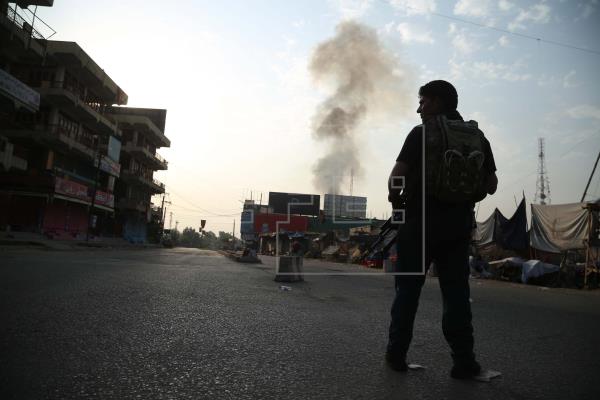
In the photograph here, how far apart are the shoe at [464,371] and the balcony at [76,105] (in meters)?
32.6

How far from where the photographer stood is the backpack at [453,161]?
95.7 inches

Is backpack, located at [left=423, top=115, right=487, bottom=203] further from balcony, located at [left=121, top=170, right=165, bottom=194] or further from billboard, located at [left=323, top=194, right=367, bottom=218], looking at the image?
billboard, located at [left=323, top=194, right=367, bottom=218]

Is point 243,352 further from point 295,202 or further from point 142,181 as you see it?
point 295,202

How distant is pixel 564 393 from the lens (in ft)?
6.57

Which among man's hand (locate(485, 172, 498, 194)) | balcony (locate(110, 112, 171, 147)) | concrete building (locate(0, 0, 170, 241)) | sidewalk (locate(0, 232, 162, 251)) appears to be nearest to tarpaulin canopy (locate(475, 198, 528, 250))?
man's hand (locate(485, 172, 498, 194))

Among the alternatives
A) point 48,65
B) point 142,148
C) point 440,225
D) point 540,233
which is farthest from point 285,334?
point 142,148

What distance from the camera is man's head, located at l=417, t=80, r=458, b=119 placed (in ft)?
8.83

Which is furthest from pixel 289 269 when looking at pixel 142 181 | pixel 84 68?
pixel 142 181

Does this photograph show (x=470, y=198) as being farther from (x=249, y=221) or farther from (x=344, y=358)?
(x=249, y=221)

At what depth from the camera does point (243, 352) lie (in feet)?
8.20

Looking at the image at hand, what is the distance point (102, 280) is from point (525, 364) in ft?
18.3

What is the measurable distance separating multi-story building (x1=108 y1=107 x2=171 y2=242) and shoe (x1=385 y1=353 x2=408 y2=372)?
46023 mm

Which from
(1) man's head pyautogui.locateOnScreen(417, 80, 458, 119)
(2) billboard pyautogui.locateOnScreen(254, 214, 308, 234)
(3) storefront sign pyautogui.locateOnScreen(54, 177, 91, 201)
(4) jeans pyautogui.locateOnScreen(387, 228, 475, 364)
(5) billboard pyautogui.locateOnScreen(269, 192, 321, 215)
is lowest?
(4) jeans pyautogui.locateOnScreen(387, 228, 475, 364)

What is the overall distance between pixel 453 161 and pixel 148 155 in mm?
50251
